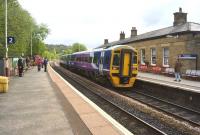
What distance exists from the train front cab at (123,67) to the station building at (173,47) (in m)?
8.05

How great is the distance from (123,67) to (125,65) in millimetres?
178

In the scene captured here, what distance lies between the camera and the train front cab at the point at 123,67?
20250 mm

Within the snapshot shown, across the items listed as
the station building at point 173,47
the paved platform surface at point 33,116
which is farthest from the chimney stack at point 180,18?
the paved platform surface at point 33,116

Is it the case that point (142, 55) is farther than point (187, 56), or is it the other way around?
point (142, 55)

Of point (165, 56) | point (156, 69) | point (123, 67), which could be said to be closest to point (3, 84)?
point (123, 67)

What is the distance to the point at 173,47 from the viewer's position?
2969 cm

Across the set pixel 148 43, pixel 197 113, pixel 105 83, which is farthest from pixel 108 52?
pixel 148 43

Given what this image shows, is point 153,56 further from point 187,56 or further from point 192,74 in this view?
point 192,74

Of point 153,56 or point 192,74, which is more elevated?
point 153,56

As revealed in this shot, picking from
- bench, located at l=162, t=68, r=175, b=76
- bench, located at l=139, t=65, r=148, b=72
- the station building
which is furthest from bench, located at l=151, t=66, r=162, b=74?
bench, located at l=139, t=65, r=148, b=72

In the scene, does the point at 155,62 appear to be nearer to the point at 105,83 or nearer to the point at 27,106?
the point at 105,83

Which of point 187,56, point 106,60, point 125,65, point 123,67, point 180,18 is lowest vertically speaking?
point 123,67

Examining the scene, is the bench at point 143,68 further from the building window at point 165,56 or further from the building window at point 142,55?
the building window at point 165,56

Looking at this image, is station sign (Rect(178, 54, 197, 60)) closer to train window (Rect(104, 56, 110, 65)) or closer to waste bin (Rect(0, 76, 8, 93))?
train window (Rect(104, 56, 110, 65))
